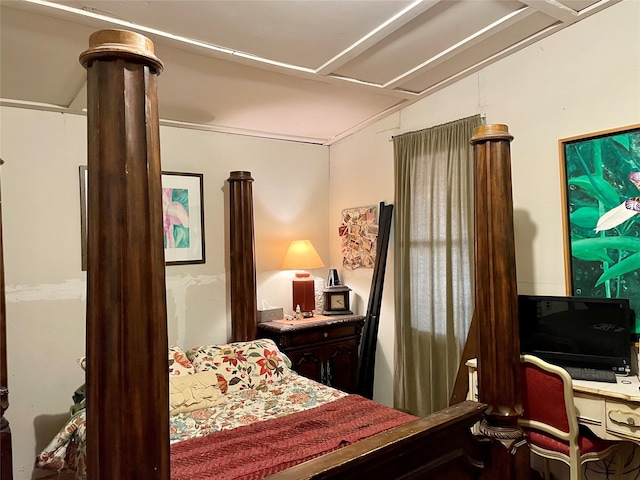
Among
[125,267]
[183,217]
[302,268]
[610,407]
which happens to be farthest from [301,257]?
[125,267]

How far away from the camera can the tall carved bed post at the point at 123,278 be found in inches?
35.0

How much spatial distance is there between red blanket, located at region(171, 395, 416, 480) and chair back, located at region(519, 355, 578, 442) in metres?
0.61

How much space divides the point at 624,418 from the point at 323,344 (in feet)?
7.14

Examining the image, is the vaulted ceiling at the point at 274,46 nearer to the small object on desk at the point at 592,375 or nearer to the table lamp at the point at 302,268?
the table lamp at the point at 302,268

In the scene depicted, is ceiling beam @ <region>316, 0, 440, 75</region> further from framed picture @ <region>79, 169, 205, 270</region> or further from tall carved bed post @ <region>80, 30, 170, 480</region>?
tall carved bed post @ <region>80, 30, 170, 480</region>

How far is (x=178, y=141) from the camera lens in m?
3.50

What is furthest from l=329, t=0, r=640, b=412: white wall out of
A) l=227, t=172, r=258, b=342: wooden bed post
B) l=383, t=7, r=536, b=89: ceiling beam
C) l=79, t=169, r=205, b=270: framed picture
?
l=79, t=169, r=205, b=270: framed picture

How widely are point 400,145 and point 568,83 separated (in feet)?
4.31

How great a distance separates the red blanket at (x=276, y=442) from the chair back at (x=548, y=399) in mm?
614

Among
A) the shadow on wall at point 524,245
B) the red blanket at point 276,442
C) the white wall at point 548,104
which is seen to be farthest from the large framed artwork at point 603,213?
the red blanket at point 276,442

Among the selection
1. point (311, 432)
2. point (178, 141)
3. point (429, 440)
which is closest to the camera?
point (429, 440)

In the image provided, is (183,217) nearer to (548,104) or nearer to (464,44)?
(464,44)

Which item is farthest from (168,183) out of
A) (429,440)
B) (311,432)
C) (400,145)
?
(429,440)

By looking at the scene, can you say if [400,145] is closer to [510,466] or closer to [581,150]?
[581,150]
